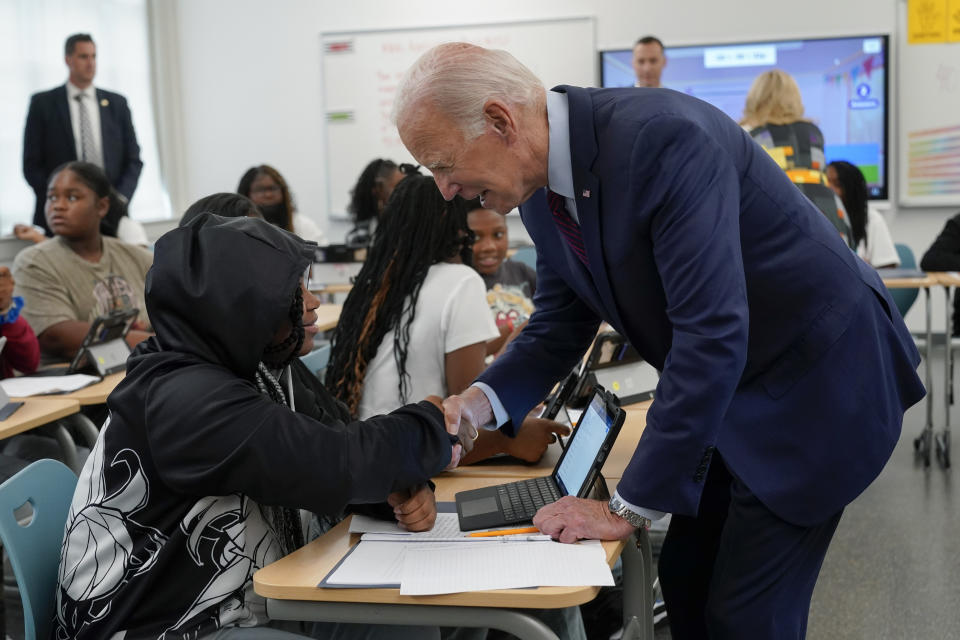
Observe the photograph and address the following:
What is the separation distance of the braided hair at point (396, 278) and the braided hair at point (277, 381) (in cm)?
78

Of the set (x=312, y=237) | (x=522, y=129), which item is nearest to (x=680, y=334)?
(x=522, y=129)

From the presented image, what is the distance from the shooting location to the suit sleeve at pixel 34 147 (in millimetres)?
5629

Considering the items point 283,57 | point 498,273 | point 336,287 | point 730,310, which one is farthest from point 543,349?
point 283,57

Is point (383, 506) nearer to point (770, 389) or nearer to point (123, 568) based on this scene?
point (123, 568)

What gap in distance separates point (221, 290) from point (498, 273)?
2299 millimetres

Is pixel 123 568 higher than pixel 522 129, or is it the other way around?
pixel 522 129

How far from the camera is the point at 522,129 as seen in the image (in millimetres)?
1374

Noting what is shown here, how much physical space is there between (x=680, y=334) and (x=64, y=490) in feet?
3.73

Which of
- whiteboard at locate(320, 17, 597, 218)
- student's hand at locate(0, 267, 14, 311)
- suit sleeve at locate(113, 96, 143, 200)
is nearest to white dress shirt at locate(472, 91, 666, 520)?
student's hand at locate(0, 267, 14, 311)

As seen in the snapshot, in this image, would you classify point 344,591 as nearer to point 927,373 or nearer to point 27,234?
point 927,373

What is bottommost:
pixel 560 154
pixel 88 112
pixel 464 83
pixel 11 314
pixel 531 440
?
pixel 531 440

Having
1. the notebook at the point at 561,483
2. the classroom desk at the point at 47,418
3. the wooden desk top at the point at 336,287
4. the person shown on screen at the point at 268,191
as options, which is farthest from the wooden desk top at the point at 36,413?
the person shown on screen at the point at 268,191

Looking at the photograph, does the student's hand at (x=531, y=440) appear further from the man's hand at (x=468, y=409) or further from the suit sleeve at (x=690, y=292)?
the suit sleeve at (x=690, y=292)

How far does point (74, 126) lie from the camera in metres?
5.83
